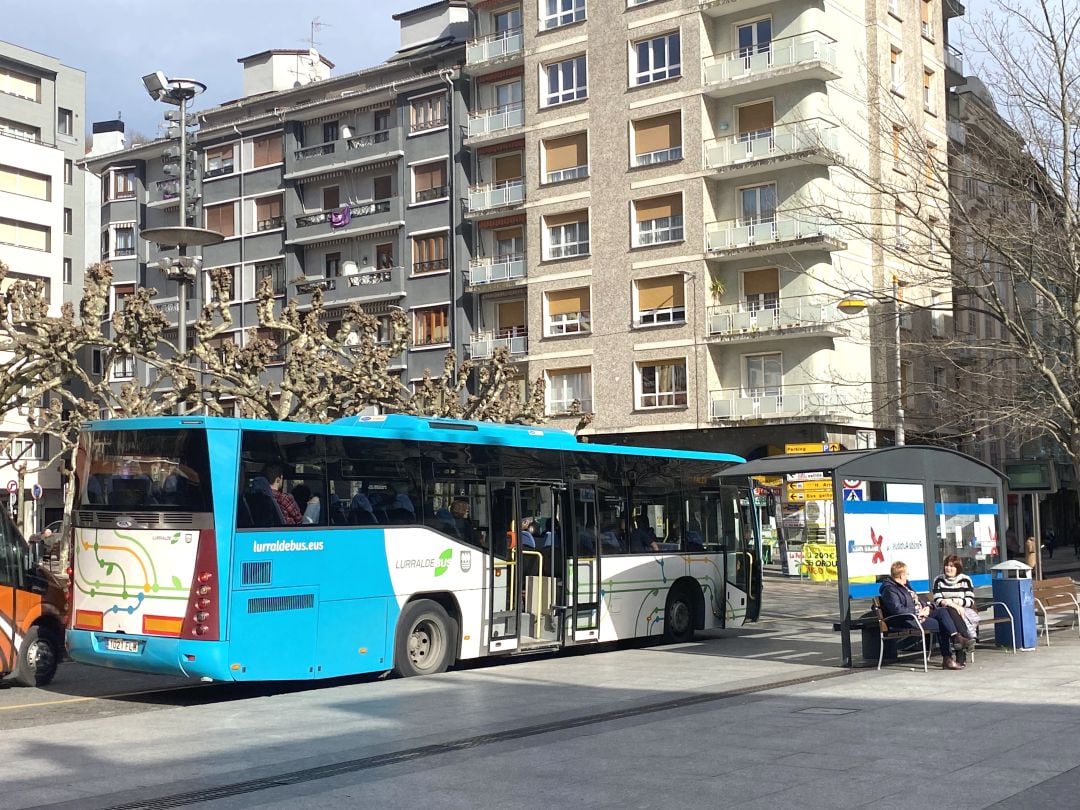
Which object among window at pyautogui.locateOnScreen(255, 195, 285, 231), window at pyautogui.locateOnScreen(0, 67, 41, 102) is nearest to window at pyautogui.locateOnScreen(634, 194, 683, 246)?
window at pyautogui.locateOnScreen(255, 195, 285, 231)

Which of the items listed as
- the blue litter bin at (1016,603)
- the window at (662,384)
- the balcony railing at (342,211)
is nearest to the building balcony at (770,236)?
the window at (662,384)

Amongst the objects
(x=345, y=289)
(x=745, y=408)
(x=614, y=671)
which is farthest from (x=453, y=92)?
(x=614, y=671)

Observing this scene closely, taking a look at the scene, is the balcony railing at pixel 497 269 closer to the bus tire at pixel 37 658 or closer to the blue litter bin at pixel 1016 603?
the blue litter bin at pixel 1016 603

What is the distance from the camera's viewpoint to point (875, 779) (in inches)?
324

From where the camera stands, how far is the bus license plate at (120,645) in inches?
519

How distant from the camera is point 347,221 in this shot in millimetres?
53344

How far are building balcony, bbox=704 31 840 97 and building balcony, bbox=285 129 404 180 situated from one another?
1421 cm

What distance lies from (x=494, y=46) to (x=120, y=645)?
39.7 m

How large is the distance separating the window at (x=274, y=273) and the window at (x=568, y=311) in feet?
44.9

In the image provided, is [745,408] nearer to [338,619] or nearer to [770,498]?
[770,498]

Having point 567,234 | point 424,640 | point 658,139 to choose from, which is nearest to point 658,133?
point 658,139

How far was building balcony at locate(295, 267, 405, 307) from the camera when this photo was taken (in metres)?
51.7

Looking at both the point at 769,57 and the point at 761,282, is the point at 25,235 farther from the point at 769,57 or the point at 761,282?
the point at 769,57

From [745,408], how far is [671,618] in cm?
2370
